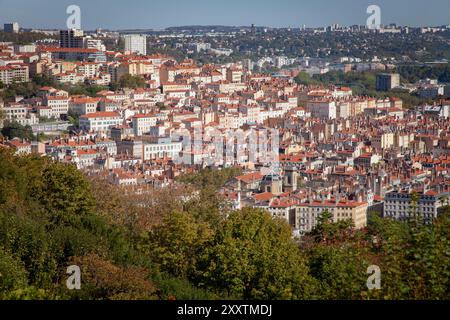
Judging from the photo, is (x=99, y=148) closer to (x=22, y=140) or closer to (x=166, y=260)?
(x=22, y=140)

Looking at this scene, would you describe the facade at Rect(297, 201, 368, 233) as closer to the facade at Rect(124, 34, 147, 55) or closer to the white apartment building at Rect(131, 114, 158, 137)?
the white apartment building at Rect(131, 114, 158, 137)

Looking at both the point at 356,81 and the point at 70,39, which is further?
the point at 356,81

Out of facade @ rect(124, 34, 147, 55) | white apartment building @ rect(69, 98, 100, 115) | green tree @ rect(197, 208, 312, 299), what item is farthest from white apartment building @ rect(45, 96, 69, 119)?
green tree @ rect(197, 208, 312, 299)

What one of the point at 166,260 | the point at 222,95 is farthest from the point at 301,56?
the point at 166,260

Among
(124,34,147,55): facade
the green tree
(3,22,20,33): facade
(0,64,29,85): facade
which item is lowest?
the green tree

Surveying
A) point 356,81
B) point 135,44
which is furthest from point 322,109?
point 135,44

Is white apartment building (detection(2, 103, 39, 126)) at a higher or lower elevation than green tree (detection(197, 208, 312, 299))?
lower

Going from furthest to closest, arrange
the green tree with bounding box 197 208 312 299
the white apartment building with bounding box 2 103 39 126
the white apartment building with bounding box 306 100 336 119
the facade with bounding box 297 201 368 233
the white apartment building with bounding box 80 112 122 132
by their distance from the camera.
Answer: the white apartment building with bounding box 306 100 336 119 < the white apartment building with bounding box 80 112 122 132 < the white apartment building with bounding box 2 103 39 126 < the facade with bounding box 297 201 368 233 < the green tree with bounding box 197 208 312 299

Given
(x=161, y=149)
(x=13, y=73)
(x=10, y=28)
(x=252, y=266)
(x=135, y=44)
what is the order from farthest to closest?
(x=135, y=44) < (x=10, y=28) < (x=13, y=73) < (x=161, y=149) < (x=252, y=266)

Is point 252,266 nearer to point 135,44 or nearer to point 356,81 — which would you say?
point 356,81

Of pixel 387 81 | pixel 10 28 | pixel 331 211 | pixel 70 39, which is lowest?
pixel 331 211
